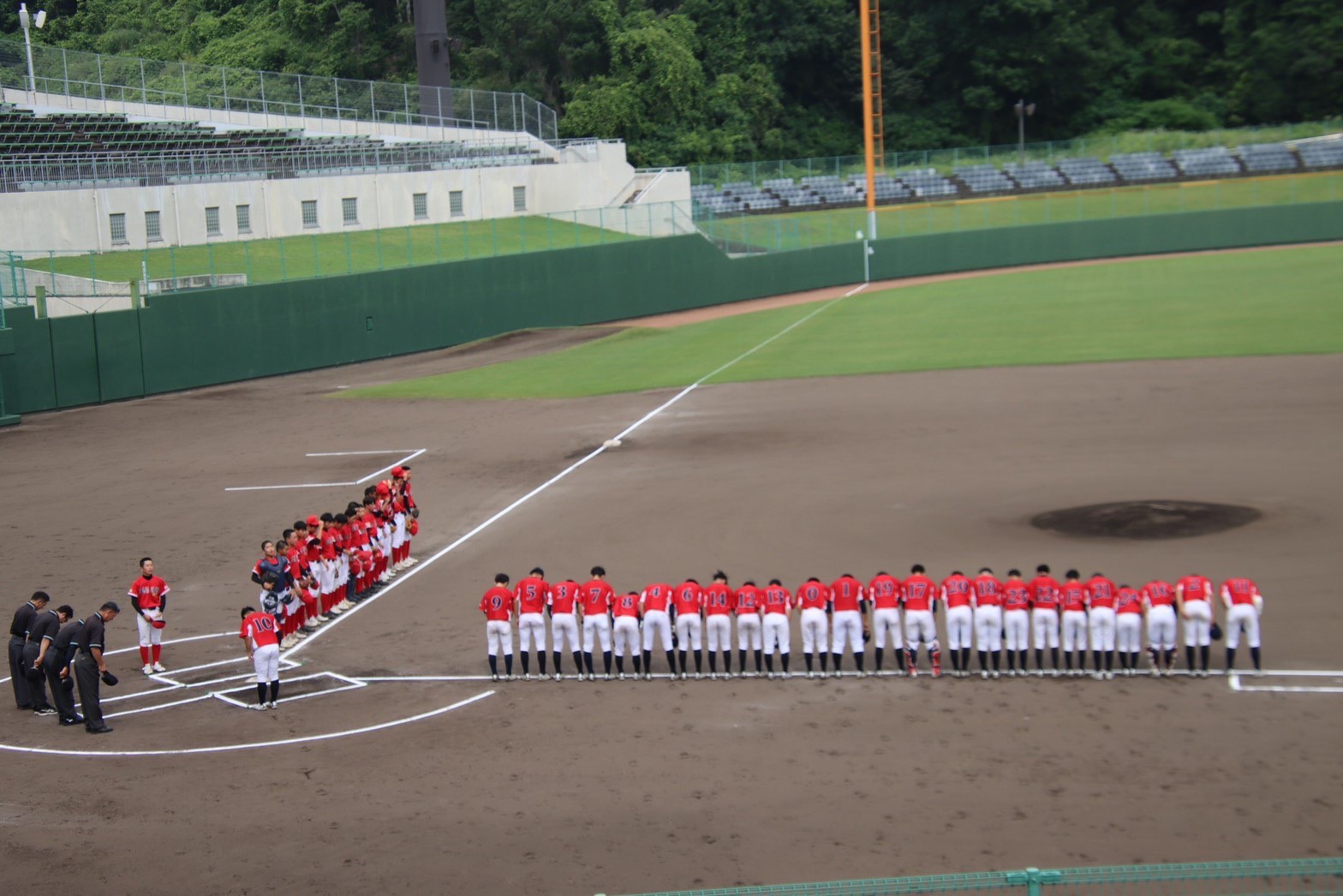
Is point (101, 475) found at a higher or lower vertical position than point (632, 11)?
lower

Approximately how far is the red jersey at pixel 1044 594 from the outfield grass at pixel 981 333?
2020 cm

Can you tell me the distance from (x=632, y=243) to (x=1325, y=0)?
156 feet

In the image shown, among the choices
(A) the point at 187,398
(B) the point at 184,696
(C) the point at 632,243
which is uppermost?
(C) the point at 632,243

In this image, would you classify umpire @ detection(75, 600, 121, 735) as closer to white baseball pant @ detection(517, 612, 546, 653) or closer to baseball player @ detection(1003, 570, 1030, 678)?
white baseball pant @ detection(517, 612, 546, 653)

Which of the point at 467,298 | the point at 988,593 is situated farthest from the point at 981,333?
the point at 988,593

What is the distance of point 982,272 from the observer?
58.6 metres

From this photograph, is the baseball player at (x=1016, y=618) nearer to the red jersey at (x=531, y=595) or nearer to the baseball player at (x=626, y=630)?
the baseball player at (x=626, y=630)

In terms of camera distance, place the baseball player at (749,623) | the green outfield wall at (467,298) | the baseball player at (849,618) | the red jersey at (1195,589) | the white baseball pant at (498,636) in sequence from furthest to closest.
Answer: the green outfield wall at (467,298) → the white baseball pant at (498,636) → the baseball player at (749,623) → the baseball player at (849,618) → the red jersey at (1195,589)

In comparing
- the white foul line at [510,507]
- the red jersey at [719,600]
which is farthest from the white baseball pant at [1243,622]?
the white foul line at [510,507]

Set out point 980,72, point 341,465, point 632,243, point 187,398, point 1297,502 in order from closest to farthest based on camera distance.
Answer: point 1297,502, point 341,465, point 187,398, point 632,243, point 980,72

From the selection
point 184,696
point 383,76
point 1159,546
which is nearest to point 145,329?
point 184,696

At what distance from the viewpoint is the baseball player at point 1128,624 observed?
14.3m

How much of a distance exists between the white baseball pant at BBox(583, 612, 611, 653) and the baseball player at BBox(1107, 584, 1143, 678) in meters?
5.38

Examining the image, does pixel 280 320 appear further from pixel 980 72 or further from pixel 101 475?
pixel 980 72
